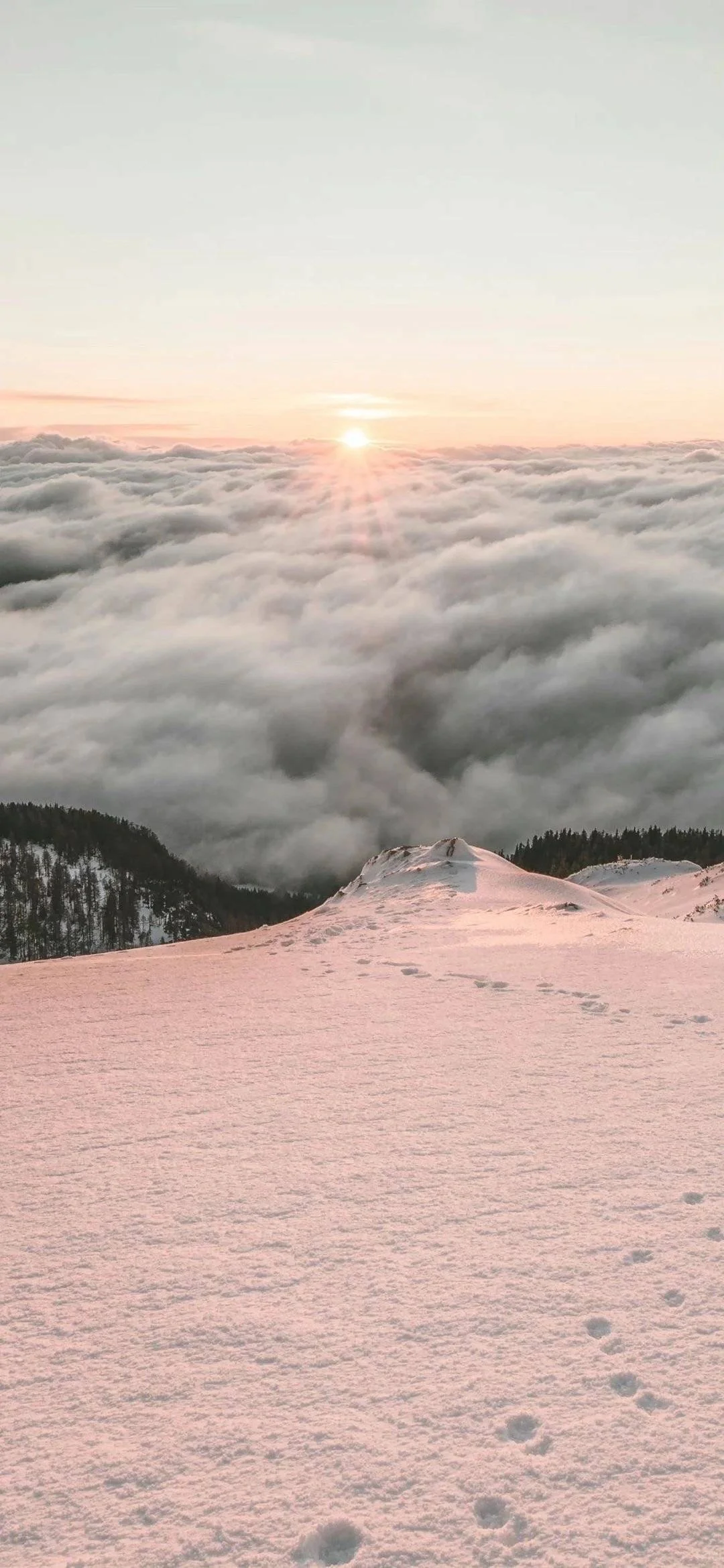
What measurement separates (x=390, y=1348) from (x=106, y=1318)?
1.29 meters

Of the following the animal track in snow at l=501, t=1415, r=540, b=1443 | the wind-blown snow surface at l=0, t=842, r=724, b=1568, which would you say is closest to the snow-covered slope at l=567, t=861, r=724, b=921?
the wind-blown snow surface at l=0, t=842, r=724, b=1568

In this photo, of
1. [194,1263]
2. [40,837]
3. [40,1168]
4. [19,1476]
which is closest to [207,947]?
[40,1168]

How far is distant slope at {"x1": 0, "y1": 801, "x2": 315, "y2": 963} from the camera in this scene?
12506 centimetres

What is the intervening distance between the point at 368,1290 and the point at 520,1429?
102 cm

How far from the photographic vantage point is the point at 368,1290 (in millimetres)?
4512

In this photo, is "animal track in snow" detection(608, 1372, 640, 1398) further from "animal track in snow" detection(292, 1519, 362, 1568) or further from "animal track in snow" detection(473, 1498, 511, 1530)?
"animal track in snow" detection(292, 1519, 362, 1568)

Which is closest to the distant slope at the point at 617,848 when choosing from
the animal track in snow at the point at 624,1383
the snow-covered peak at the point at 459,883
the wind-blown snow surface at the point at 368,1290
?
the snow-covered peak at the point at 459,883

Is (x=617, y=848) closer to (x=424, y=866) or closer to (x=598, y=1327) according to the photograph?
(x=424, y=866)

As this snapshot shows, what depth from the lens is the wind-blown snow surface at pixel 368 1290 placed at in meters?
3.33

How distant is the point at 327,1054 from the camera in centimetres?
790

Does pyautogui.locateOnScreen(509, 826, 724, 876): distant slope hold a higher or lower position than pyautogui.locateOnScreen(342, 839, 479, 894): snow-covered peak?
lower

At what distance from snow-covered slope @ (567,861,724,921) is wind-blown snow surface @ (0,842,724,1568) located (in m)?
15.8

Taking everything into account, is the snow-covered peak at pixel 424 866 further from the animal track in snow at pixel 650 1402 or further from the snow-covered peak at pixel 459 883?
the animal track in snow at pixel 650 1402

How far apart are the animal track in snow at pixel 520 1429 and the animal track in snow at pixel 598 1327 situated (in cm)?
57
